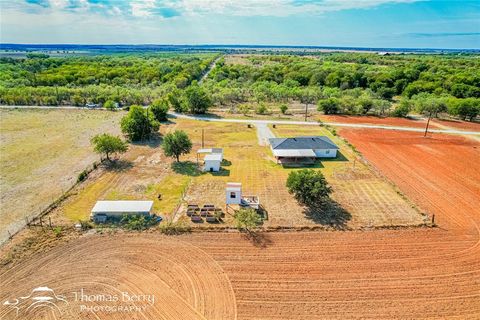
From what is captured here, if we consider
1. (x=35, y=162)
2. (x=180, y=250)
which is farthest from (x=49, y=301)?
(x=35, y=162)

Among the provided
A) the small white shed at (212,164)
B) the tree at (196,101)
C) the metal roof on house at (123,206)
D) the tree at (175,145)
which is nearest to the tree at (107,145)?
the tree at (175,145)

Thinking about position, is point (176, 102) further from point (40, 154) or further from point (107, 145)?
point (40, 154)

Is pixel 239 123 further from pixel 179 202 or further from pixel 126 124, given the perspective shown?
pixel 179 202

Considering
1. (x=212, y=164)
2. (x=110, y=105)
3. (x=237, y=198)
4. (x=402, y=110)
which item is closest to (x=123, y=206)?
(x=237, y=198)

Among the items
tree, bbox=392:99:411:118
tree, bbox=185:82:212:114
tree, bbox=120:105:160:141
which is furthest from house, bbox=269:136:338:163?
tree, bbox=392:99:411:118

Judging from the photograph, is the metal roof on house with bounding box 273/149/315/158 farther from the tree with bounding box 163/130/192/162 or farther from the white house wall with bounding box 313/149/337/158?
the tree with bounding box 163/130/192/162

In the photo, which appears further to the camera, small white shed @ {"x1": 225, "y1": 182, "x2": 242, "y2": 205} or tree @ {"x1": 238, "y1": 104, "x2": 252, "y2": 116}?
tree @ {"x1": 238, "y1": 104, "x2": 252, "y2": 116}
